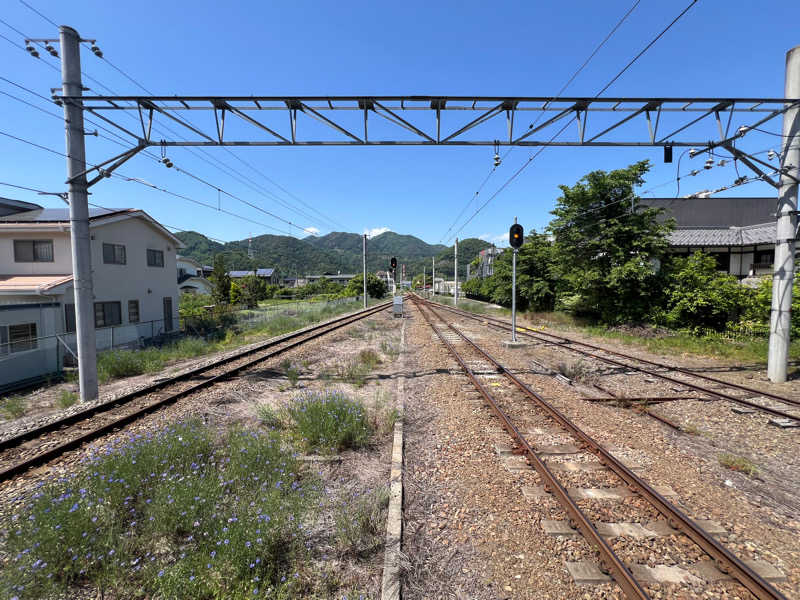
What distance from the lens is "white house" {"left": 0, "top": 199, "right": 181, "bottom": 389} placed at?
488 inches

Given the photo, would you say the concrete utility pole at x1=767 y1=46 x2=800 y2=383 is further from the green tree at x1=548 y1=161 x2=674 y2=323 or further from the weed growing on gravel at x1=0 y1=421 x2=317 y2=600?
the weed growing on gravel at x1=0 y1=421 x2=317 y2=600

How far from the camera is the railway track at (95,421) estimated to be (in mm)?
5312

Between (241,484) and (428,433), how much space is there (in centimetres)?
314

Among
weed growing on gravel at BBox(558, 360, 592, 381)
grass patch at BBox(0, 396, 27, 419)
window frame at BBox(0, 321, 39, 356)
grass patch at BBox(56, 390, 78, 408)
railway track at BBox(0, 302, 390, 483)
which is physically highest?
window frame at BBox(0, 321, 39, 356)

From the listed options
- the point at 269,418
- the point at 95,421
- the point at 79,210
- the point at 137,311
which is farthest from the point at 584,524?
the point at 137,311

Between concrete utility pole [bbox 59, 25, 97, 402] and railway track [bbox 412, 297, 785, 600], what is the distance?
30.0 ft

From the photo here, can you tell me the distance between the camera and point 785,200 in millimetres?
9023

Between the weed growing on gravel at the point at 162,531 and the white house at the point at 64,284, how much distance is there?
422 inches

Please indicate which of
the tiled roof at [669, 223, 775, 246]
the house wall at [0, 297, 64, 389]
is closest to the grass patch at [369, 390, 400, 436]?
the house wall at [0, 297, 64, 389]

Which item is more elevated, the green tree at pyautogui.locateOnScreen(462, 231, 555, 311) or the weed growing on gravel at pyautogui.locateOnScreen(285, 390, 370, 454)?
the green tree at pyautogui.locateOnScreen(462, 231, 555, 311)

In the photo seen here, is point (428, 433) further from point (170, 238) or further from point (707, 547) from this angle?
point (170, 238)

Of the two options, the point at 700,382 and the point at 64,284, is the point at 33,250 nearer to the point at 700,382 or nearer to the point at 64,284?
the point at 64,284

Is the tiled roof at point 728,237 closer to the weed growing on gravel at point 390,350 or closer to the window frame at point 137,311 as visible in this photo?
the weed growing on gravel at point 390,350

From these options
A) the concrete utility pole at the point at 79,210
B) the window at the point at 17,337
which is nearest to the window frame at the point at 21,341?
the window at the point at 17,337
